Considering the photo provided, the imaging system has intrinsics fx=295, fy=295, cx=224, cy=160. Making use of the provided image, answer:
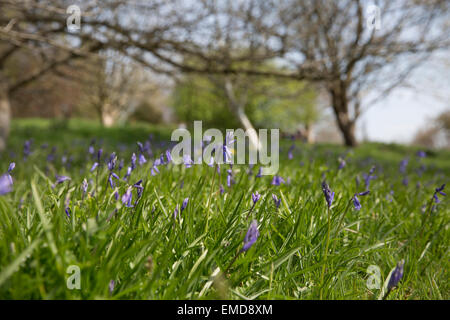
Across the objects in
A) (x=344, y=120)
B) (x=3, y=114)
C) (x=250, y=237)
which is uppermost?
(x=344, y=120)

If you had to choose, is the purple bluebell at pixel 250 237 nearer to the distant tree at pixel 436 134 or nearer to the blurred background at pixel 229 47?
the blurred background at pixel 229 47

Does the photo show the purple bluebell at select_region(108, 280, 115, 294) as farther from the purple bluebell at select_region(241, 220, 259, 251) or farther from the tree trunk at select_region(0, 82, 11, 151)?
the tree trunk at select_region(0, 82, 11, 151)

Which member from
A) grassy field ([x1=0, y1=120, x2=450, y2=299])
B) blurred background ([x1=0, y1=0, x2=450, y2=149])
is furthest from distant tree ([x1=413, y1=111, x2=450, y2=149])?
grassy field ([x1=0, y1=120, x2=450, y2=299])

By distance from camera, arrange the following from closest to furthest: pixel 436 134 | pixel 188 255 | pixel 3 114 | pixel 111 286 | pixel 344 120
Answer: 1. pixel 111 286
2. pixel 188 255
3. pixel 3 114
4. pixel 344 120
5. pixel 436 134

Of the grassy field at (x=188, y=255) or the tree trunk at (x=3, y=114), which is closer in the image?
the grassy field at (x=188, y=255)

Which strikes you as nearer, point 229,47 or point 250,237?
point 250,237

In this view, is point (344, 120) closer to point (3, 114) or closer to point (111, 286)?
point (3, 114)

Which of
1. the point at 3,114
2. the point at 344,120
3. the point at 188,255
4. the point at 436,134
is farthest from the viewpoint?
the point at 436,134

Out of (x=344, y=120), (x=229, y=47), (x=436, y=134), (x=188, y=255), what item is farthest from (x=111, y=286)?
(x=436, y=134)

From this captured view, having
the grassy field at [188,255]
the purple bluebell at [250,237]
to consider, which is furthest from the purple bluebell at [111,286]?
the purple bluebell at [250,237]

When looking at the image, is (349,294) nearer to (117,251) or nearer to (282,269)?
(282,269)

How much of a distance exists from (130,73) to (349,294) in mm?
22046

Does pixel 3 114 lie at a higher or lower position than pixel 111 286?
higher
